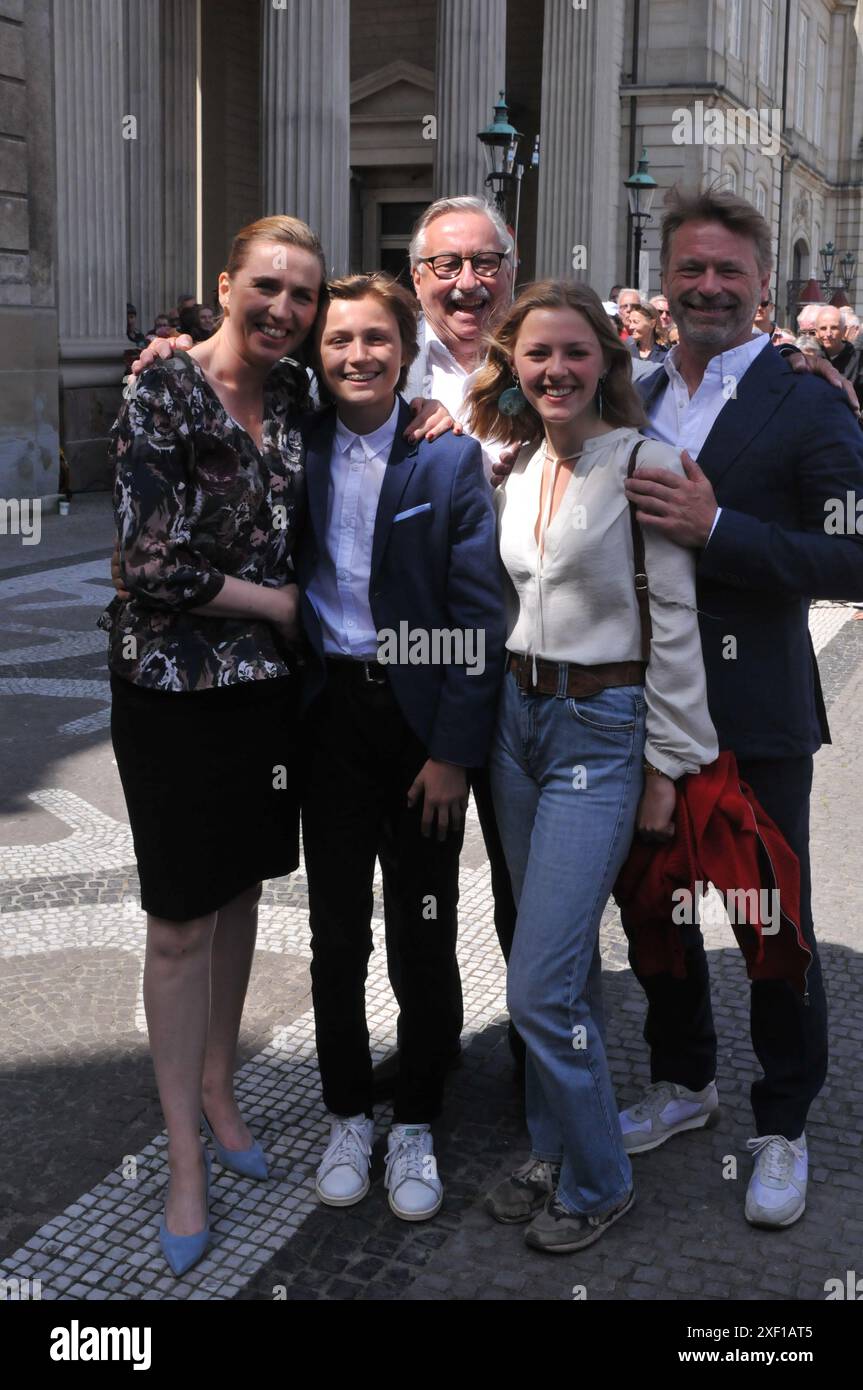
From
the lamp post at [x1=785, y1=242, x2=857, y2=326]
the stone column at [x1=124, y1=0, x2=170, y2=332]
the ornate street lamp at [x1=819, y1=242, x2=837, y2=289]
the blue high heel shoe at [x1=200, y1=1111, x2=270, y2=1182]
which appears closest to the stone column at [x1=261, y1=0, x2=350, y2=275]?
the stone column at [x1=124, y1=0, x2=170, y2=332]

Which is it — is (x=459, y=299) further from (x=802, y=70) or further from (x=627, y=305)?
(x=802, y=70)

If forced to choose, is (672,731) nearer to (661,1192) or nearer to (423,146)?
(661,1192)

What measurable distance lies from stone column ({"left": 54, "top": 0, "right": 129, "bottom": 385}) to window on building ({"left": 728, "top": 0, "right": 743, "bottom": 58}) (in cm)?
2081

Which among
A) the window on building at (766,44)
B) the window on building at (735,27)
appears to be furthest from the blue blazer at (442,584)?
the window on building at (766,44)

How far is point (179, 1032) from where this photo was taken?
10.7ft

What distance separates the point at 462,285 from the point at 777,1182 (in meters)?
2.16

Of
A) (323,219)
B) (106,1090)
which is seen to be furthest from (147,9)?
(106,1090)

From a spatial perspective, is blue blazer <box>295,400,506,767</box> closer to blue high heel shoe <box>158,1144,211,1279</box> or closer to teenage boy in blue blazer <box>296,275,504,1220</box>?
teenage boy in blue blazer <box>296,275,504,1220</box>

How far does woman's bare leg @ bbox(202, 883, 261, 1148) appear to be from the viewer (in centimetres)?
350

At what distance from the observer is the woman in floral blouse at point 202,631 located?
307cm

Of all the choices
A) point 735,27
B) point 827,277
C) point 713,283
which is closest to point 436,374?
point 713,283

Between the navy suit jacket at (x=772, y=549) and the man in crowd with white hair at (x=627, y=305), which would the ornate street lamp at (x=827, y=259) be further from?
the navy suit jacket at (x=772, y=549)

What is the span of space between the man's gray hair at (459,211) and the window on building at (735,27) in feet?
107

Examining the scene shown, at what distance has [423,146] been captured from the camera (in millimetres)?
30328
